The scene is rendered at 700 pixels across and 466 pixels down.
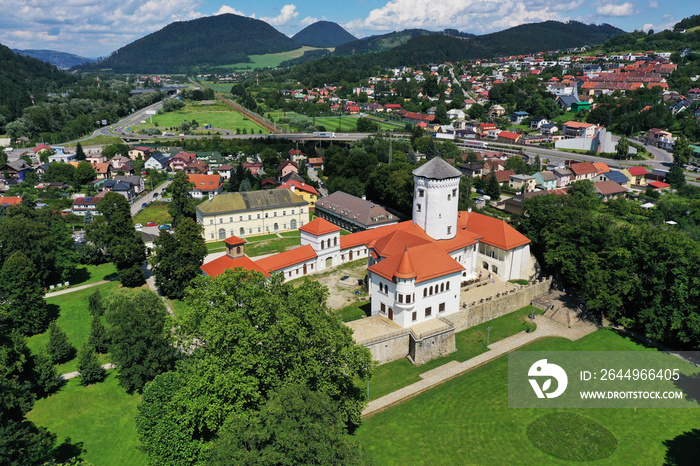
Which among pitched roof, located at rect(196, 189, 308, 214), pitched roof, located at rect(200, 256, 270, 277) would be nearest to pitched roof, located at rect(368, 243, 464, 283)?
pitched roof, located at rect(200, 256, 270, 277)

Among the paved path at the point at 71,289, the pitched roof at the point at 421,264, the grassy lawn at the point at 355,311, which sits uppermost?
the pitched roof at the point at 421,264

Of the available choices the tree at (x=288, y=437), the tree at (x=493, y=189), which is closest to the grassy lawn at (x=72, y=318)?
the tree at (x=288, y=437)

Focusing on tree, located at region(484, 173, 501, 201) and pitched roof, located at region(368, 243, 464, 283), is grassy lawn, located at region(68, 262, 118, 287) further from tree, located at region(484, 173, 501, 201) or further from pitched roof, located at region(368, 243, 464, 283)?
tree, located at region(484, 173, 501, 201)

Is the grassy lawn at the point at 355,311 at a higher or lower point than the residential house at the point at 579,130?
lower

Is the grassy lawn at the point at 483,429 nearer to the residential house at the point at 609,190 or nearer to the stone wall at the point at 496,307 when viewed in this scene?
the stone wall at the point at 496,307

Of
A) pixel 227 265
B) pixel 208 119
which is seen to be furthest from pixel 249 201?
pixel 208 119
